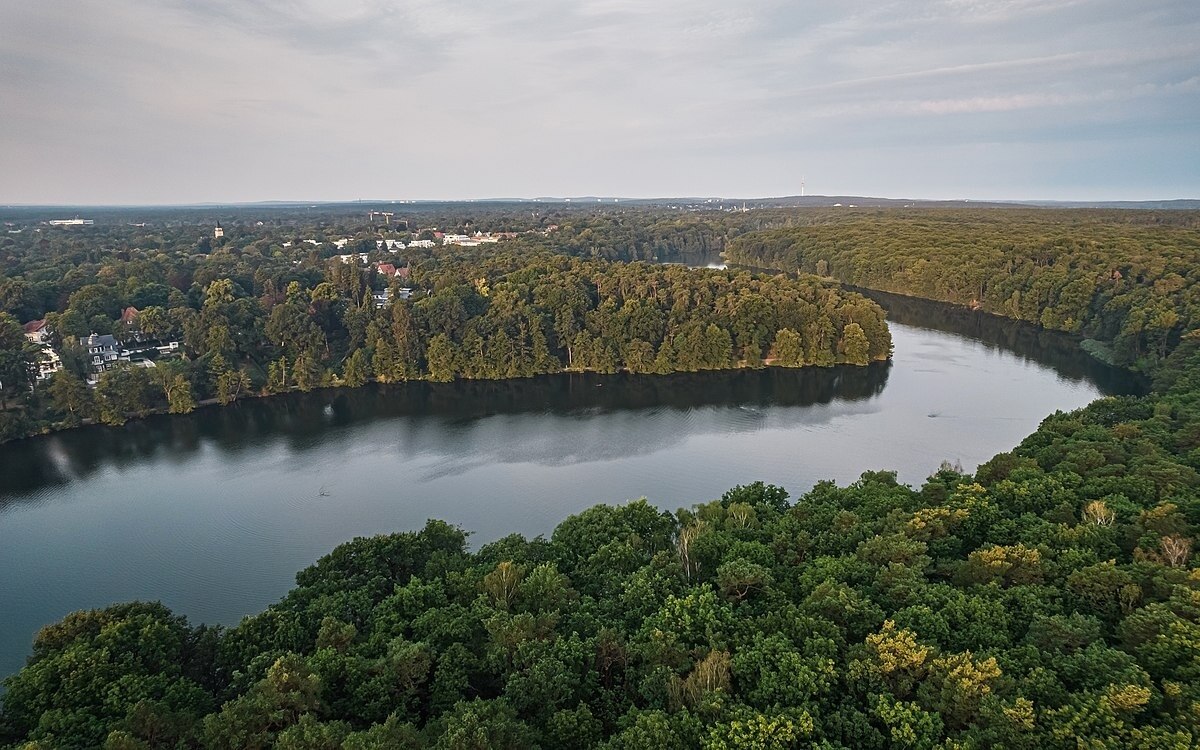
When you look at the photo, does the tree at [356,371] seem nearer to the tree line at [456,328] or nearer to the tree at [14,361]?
the tree line at [456,328]

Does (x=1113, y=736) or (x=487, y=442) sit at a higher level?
(x=1113, y=736)

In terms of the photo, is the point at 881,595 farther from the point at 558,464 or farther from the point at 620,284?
the point at 620,284

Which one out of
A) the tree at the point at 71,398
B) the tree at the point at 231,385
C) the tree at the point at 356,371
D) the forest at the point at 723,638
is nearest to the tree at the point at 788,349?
the forest at the point at 723,638

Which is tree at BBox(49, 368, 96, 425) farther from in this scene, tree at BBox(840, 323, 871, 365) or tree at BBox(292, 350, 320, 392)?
tree at BBox(840, 323, 871, 365)

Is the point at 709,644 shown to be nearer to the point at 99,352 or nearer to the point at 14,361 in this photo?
the point at 14,361

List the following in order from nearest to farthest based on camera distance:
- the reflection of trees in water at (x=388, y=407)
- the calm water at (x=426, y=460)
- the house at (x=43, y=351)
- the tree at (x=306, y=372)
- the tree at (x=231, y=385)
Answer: the calm water at (x=426, y=460) < the reflection of trees in water at (x=388, y=407) < the house at (x=43, y=351) < the tree at (x=231, y=385) < the tree at (x=306, y=372)

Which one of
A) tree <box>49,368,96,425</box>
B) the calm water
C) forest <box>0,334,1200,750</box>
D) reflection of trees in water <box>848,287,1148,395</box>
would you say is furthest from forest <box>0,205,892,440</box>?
forest <box>0,334,1200,750</box>

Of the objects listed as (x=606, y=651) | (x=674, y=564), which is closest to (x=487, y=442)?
(x=674, y=564)
